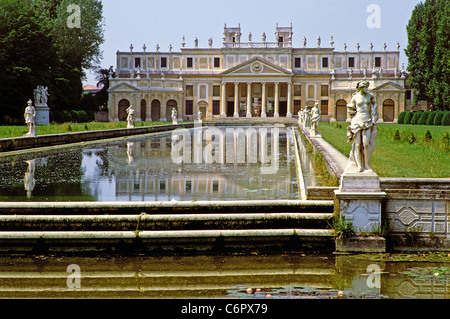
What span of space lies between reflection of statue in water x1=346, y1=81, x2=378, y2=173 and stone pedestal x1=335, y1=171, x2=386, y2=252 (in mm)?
160

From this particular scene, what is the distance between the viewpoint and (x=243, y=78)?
87.1 meters

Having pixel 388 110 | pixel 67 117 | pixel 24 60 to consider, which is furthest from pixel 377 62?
pixel 24 60

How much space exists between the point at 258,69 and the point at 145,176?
75.2 meters

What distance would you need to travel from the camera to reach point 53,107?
55875mm

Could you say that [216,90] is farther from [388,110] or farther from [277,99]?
[388,110]

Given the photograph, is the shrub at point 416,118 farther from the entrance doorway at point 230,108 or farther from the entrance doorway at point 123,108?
the entrance doorway at point 123,108

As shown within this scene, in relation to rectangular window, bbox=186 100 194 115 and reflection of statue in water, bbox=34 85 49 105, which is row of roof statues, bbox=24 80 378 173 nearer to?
reflection of statue in water, bbox=34 85 49 105

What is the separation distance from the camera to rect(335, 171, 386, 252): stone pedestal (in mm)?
7344

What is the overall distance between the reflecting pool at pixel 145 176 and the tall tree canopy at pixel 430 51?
1592 inches

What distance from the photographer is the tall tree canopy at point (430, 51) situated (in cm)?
5341
